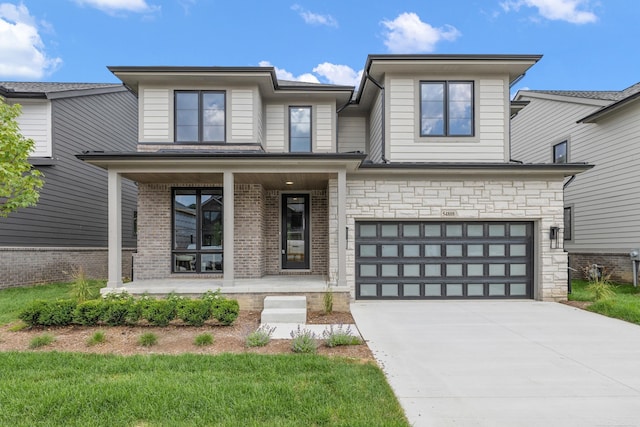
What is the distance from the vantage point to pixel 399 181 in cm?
919

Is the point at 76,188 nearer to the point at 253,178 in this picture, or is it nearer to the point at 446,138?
the point at 253,178

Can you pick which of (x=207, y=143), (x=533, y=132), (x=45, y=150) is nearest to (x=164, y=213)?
(x=207, y=143)

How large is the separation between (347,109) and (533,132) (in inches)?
348

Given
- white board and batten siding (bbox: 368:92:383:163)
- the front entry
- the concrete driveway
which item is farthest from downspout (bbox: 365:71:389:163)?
the concrete driveway

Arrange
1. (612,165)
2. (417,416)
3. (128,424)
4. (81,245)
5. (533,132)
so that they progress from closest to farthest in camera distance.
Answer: (128,424), (417,416), (612,165), (81,245), (533,132)

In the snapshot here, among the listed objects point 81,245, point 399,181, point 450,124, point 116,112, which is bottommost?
point 81,245

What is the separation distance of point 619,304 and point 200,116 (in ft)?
36.4

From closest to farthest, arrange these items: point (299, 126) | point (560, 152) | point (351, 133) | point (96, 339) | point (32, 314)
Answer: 1. point (96, 339)
2. point (32, 314)
3. point (299, 126)
4. point (351, 133)
5. point (560, 152)

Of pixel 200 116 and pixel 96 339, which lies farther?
pixel 200 116

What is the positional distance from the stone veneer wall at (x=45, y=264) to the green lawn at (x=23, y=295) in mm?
433

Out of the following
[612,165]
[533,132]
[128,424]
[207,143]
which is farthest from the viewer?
[533,132]

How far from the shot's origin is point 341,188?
8.30 metres

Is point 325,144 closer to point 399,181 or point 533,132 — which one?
point 399,181

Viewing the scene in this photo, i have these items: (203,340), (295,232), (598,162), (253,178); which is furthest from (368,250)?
(598,162)
